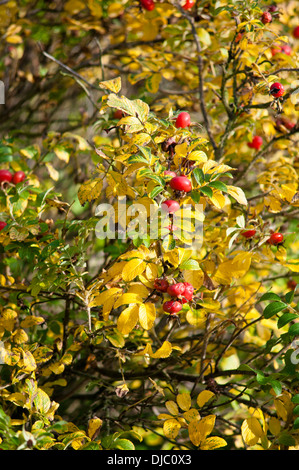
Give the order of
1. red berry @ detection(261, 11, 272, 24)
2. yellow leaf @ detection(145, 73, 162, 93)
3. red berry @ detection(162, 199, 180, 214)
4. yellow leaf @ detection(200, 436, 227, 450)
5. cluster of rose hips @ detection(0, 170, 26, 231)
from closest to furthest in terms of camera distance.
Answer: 1. red berry @ detection(162, 199, 180, 214)
2. yellow leaf @ detection(200, 436, 227, 450)
3. red berry @ detection(261, 11, 272, 24)
4. cluster of rose hips @ detection(0, 170, 26, 231)
5. yellow leaf @ detection(145, 73, 162, 93)

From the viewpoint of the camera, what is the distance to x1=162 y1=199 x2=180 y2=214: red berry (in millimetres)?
946

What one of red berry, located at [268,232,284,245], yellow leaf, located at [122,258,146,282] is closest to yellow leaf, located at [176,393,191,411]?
yellow leaf, located at [122,258,146,282]

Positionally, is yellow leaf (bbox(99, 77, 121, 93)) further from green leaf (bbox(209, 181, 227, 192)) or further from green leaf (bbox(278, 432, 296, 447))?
green leaf (bbox(278, 432, 296, 447))

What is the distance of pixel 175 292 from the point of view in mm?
962

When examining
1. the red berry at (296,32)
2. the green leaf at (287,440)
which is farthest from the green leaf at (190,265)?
the red berry at (296,32)

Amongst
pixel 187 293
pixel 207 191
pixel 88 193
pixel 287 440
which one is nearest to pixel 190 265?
pixel 187 293

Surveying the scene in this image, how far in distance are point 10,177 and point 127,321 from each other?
718 mm

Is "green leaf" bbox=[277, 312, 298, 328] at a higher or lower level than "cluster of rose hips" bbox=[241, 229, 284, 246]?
lower

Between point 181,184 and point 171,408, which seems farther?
point 171,408

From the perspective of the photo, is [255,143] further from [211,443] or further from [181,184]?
[211,443]

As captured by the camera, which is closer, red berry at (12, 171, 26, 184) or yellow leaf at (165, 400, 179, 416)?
yellow leaf at (165, 400, 179, 416)

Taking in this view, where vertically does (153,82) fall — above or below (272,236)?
above

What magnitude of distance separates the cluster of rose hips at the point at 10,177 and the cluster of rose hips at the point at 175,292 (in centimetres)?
68
